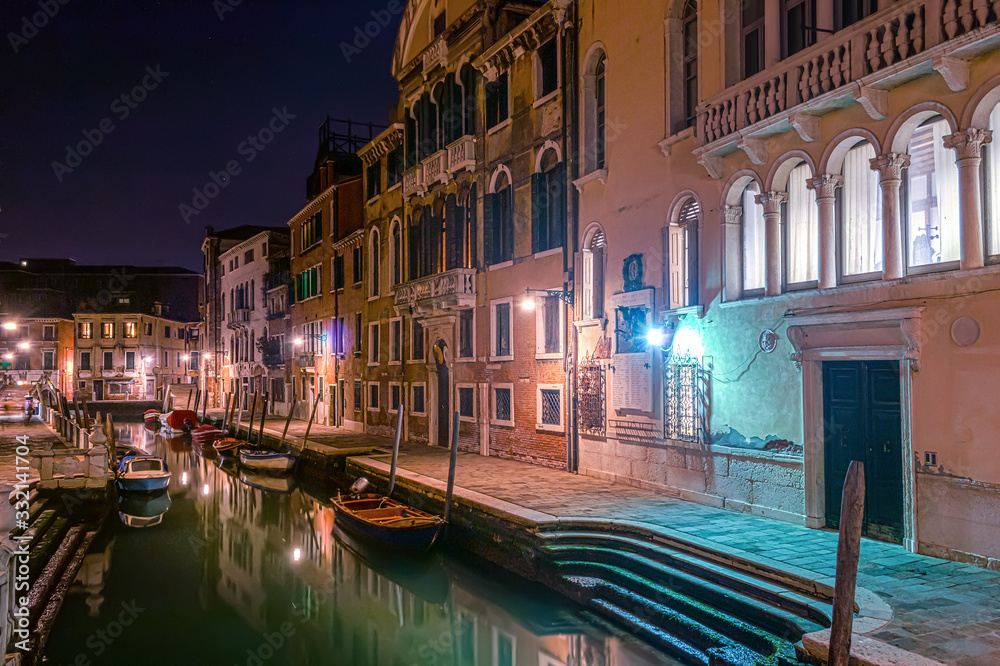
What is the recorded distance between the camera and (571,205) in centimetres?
1504

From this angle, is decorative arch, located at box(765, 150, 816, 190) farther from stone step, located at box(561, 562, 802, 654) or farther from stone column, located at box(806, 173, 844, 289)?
stone step, located at box(561, 562, 802, 654)

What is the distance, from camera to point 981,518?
295 inches

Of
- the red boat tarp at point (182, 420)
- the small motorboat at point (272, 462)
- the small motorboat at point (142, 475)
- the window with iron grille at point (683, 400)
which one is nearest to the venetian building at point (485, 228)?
the window with iron grille at point (683, 400)

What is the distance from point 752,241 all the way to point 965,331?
3.55 meters

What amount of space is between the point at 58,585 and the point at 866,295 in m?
11.6

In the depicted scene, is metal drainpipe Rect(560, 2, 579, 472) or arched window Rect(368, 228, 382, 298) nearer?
metal drainpipe Rect(560, 2, 579, 472)

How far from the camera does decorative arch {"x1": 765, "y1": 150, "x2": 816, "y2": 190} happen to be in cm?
973

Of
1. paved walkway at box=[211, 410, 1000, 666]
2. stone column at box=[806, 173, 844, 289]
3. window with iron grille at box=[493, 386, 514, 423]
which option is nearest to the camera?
paved walkway at box=[211, 410, 1000, 666]

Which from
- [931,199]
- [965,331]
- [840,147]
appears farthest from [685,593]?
[840,147]

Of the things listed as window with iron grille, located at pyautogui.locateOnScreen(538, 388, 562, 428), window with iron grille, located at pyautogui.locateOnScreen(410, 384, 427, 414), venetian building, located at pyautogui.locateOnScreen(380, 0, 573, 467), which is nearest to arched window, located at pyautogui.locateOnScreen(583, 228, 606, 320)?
venetian building, located at pyautogui.locateOnScreen(380, 0, 573, 467)

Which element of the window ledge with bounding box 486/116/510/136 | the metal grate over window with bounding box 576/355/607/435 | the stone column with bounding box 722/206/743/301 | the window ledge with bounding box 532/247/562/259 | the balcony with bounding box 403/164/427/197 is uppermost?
the window ledge with bounding box 486/116/510/136

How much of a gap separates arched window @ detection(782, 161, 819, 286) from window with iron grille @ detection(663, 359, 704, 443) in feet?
7.04

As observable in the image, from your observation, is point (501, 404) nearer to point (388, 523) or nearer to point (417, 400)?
point (417, 400)

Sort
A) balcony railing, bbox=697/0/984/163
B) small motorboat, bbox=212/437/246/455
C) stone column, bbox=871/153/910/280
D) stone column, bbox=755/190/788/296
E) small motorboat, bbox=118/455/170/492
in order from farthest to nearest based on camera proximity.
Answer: small motorboat, bbox=212/437/246/455 < small motorboat, bbox=118/455/170/492 < stone column, bbox=755/190/788/296 < stone column, bbox=871/153/910/280 < balcony railing, bbox=697/0/984/163
